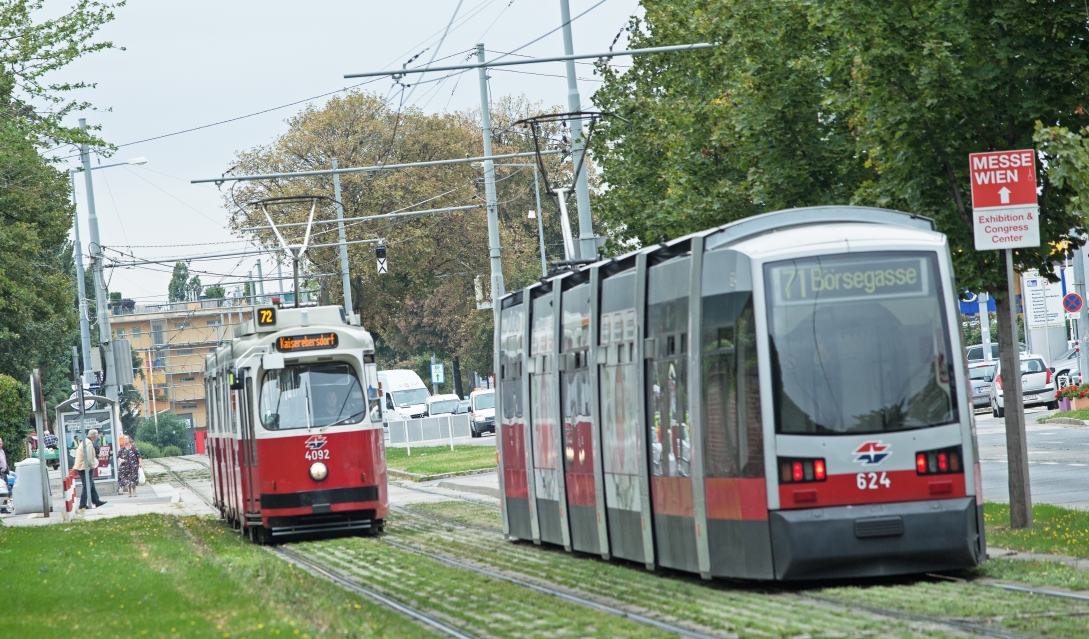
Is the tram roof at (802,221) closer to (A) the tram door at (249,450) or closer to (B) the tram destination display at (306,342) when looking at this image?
(B) the tram destination display at (306,342)

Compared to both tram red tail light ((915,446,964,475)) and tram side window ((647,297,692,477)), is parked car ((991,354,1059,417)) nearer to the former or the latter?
tram side window ((647,297,692,477))

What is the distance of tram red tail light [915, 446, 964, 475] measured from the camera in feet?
37.3

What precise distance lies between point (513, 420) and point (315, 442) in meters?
3.78

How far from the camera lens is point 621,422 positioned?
14219 mm

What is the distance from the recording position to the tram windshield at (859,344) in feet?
37.4

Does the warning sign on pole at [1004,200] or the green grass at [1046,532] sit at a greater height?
the warning sign on pole at [1004,200]

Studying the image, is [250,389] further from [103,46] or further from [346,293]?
[346,293]

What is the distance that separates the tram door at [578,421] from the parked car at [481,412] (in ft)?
136

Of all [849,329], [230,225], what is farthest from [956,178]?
[230,225]

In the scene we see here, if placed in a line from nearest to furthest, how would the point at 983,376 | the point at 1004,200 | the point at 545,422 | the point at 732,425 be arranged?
1. the point at 732,425
2. the point at 1004,200
3. the point at 545,422
4. the point at 983,376

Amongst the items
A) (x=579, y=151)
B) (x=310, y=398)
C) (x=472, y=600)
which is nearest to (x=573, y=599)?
(x=472, y=600)

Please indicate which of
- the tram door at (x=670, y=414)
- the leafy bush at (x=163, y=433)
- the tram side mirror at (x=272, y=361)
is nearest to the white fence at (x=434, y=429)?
the tram side mirror at (x=272, y=361)

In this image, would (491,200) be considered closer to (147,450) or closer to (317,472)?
(317,472)

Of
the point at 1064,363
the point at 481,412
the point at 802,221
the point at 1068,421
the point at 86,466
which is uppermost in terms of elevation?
the point at 802,221
